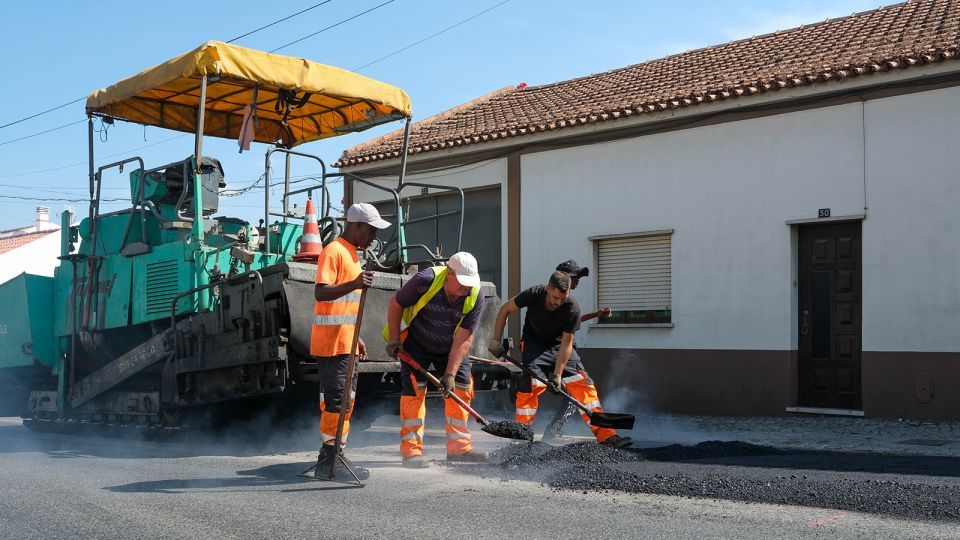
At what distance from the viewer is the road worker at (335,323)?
6.46 m

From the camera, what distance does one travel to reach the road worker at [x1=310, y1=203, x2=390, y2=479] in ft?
21.2

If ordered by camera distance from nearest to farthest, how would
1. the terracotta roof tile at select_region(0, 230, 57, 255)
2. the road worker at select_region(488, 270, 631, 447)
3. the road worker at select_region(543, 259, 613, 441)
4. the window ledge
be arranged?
the road worker at select_region(488, 270, 631, 447) → the road worker at select_region(543, 259, 613, 441) → the window ledge → the terracotta roof tile at select_region(0, 230, 57, 255)

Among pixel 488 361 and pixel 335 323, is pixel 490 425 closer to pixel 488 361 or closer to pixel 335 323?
pixel 335 323

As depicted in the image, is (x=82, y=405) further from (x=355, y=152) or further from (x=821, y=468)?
(x=355, y=152)

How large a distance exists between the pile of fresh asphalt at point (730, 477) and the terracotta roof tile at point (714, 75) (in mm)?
5378

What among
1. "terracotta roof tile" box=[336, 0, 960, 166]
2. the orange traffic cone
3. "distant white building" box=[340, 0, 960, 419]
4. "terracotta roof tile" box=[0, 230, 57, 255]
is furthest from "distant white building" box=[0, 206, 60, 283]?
the orange traffic cone

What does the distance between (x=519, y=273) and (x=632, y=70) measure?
4.53 m

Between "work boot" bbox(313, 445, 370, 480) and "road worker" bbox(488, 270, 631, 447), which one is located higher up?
"road worker" bbox(488, 270, 631, 447)

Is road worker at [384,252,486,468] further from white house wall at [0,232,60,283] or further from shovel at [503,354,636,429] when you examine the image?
white house wall at [0,232,60,283]

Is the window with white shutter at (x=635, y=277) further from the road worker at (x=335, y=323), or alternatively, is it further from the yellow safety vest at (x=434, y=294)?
the road worker at (x=335, y=323)

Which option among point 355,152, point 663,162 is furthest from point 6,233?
point 663,162

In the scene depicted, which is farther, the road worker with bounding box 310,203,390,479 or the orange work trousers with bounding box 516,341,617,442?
the orange work trousers with bounding box 516,341,617,442

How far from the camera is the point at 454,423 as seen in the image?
7141 millimetres

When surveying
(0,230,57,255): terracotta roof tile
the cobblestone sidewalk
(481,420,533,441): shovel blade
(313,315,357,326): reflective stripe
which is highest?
(0,230,57,255): terracotta roof tile
